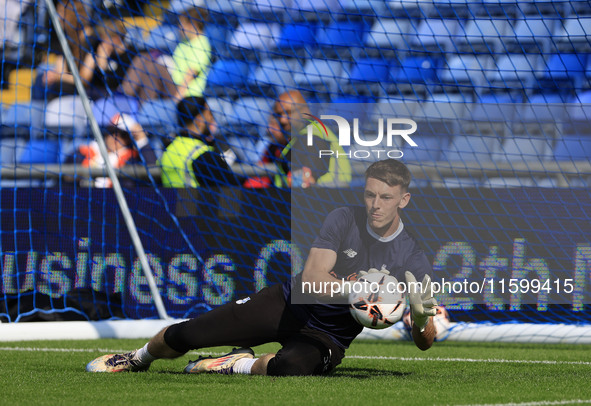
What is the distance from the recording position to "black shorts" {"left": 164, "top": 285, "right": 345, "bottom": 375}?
4188mm

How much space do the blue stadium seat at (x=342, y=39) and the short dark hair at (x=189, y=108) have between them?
4.74ft

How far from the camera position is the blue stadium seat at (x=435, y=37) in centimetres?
941

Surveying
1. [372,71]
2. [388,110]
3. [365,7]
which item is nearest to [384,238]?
[388,110]

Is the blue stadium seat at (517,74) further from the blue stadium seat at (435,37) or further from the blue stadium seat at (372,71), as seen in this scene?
the blue stadium seat at (372,71)

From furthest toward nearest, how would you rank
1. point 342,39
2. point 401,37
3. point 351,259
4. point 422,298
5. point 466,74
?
point 466,74, point 342,39, point 401,37, point 351,259, point 422,298

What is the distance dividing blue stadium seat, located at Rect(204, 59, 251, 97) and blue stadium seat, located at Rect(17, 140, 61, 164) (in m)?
1.67

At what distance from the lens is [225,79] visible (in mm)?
9758

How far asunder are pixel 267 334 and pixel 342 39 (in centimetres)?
616

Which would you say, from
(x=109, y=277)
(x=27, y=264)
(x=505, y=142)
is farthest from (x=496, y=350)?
(x=27, y=264)

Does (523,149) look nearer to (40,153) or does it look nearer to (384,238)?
(384,238)

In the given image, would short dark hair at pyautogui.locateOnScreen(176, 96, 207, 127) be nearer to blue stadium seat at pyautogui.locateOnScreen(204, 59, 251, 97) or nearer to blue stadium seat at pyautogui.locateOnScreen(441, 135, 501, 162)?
blue stadium seat at pyautogui.locateOnScreen(204, 59, 251, 97)

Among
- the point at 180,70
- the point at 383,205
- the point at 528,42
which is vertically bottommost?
the point at 383,205

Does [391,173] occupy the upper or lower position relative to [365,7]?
lower

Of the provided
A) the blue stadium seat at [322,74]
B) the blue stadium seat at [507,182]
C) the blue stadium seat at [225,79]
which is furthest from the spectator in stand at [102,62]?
the blue stadium seat at [507,182]
